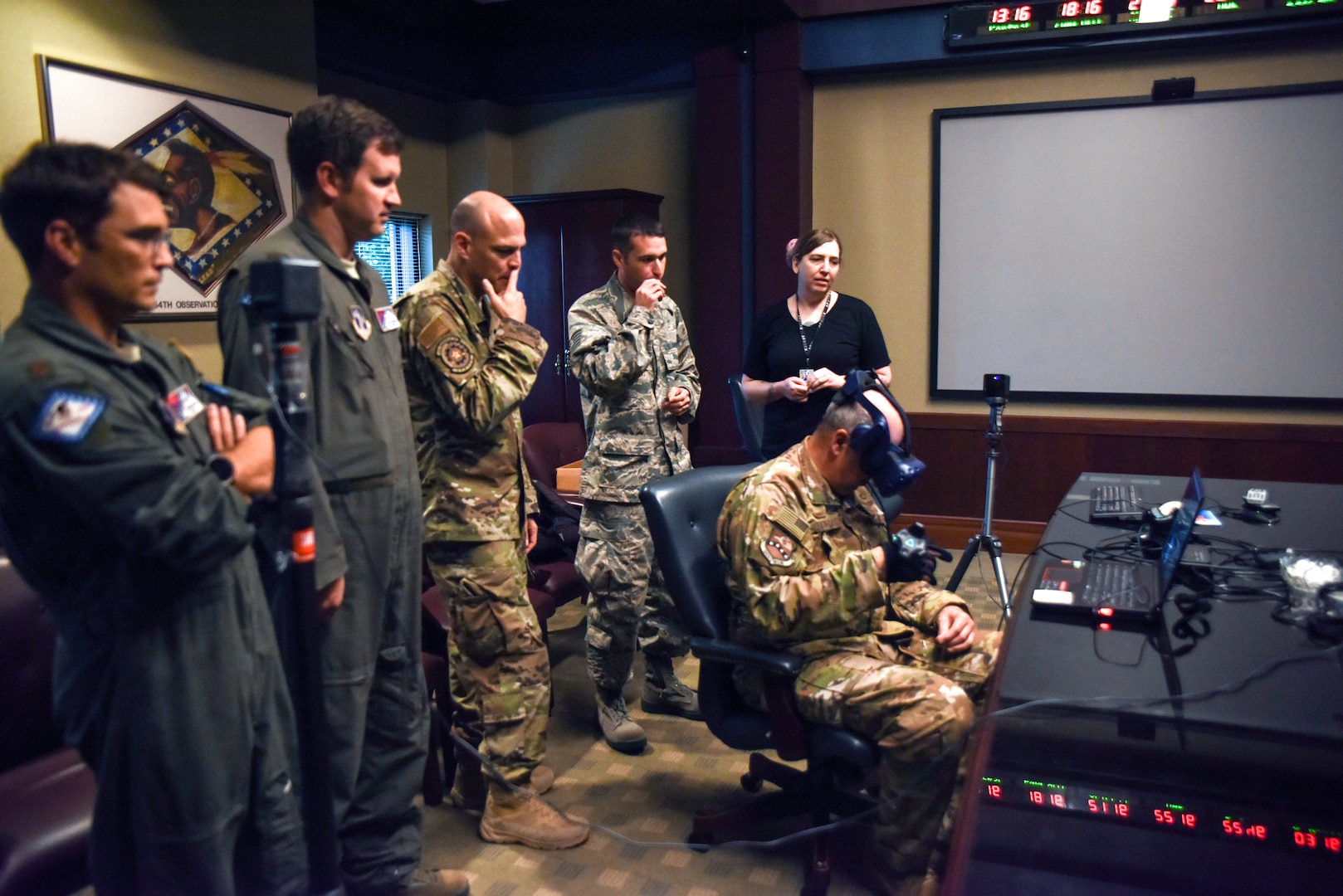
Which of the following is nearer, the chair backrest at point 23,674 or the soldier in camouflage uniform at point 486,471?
the chair backrest at point 23,674

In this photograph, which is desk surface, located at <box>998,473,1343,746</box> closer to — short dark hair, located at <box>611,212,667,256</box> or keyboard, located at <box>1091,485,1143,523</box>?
keyboard, located at <box>1091,485,1143,523</box>

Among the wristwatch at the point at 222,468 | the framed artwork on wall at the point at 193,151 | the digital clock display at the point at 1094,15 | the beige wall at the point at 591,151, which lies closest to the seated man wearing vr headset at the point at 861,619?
the wristwatch at the point at 222,468

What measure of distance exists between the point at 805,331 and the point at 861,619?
1553mm

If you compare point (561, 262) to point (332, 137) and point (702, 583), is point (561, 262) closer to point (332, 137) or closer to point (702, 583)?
point (702, 583)

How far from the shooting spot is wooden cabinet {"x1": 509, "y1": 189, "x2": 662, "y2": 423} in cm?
485

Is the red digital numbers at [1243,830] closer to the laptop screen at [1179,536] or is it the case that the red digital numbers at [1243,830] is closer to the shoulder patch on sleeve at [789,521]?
the laptop screen at [1179,536]

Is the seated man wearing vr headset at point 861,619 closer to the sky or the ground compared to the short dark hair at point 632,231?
closer to the ground

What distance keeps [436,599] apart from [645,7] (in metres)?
3.40

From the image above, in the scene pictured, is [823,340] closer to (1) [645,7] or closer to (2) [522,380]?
(2) [522,380]

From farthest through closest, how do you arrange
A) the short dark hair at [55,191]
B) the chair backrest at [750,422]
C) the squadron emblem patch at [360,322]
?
the chair backrest at [750,422] → the squadron emblem patch at [360,322] → the short dark hair at [55,191]

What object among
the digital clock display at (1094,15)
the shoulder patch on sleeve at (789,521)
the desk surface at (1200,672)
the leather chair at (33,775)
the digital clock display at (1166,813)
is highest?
the digital clock display at (1094,15)

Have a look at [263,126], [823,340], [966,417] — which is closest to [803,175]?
[966,417]

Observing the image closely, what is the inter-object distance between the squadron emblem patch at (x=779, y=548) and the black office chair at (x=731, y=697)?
0.59ft

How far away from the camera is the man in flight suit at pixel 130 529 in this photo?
1146 mm
